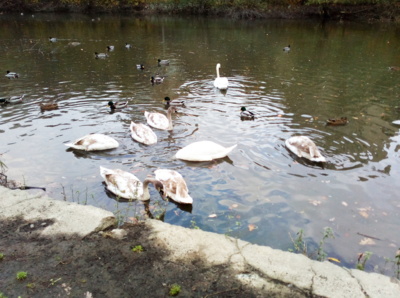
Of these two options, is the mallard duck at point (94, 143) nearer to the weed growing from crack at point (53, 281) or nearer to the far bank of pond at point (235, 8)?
the weed growing from crack at point (53, 281)

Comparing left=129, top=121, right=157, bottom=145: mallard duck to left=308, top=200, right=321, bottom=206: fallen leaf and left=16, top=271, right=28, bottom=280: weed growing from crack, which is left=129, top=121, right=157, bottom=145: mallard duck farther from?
left=16, top=271, right=28, bottom=280: weed growing from crack

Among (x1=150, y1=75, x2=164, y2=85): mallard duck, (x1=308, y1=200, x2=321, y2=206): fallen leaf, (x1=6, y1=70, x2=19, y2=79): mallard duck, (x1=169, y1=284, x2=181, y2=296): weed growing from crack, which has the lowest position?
(x1=308, y1=200, x2=321, y2=206): fallen leaf

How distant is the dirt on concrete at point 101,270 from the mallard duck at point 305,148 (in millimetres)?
4566

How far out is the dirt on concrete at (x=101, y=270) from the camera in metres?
3.49

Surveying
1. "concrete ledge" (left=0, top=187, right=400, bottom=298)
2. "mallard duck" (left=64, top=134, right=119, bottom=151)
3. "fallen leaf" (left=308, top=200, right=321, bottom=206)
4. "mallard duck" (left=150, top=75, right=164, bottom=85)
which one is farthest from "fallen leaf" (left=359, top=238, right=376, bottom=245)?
"mallard duck" (left=150, top=75, right=164, bottom=85)

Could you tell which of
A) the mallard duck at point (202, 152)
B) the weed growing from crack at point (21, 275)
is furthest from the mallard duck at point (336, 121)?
the weed growing from crack at point (21, 275)

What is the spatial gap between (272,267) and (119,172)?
3973 mm

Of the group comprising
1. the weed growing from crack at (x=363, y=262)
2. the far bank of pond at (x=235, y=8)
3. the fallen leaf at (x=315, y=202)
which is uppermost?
the far bank of pond at (x=235, y=8)

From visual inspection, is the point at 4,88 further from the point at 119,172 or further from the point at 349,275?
the point at 349,275

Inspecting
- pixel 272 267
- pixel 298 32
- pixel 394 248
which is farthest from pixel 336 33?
pixel 272 267

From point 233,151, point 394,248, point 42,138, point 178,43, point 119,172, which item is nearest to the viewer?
point 394,248

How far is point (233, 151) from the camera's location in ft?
27.9

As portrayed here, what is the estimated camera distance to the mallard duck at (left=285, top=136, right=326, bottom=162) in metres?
7.64

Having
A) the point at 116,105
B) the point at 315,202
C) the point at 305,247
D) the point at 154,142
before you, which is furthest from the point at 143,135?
the point at 305,247
